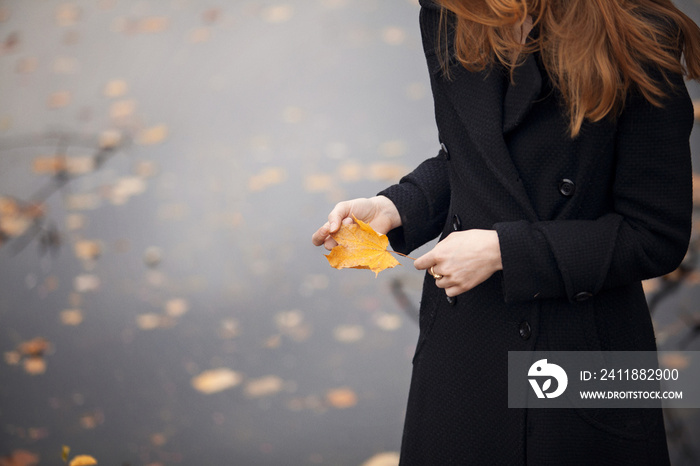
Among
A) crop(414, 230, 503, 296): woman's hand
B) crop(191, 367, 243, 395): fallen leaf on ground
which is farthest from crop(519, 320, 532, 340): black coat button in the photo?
crop(191, 367, 243, 395): fallen leaf on ground

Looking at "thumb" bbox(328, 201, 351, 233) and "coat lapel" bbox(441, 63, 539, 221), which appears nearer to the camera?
"coat lapel" bbox(441, 63, 539, 221)

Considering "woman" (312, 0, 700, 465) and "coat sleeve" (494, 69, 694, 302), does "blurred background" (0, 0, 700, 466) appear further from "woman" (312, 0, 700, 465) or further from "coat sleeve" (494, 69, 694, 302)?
"coat sleeve" (494, 69, 694, 302)

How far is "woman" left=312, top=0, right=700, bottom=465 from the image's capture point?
2.78 ft

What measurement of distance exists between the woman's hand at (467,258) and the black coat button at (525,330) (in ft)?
0.39

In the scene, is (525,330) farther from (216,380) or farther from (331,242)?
(216,380)

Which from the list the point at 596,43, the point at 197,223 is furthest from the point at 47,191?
the point at 596,43

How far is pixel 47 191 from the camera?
2.87 m

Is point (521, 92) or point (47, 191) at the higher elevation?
point (47, 191)

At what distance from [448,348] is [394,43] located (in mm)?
1976

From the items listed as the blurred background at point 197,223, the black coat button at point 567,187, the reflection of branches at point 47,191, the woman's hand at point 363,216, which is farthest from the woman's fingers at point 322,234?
the reflection of branches at point 47,191

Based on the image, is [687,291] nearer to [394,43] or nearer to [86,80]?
[394,43]

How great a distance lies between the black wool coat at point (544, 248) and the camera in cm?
87

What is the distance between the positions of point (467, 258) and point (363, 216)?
0.29m

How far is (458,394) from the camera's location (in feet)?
3.41
